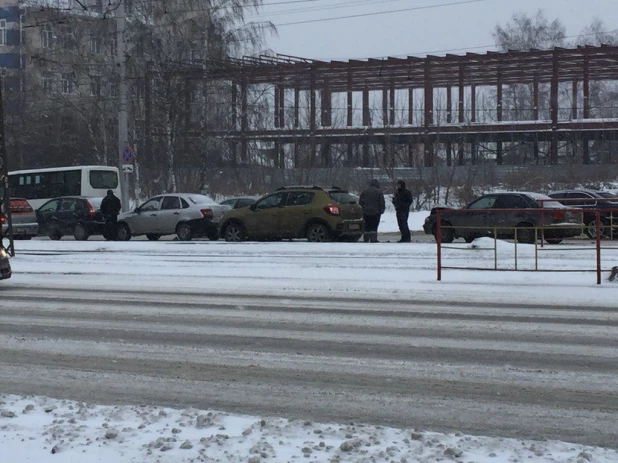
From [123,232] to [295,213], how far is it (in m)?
7.96

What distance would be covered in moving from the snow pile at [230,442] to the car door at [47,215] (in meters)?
27.2

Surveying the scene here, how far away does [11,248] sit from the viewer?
75.5 feet

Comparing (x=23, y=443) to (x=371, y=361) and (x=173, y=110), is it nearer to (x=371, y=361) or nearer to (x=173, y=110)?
(x=371, y=361)

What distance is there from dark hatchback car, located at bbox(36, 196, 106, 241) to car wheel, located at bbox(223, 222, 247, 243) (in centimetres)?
638

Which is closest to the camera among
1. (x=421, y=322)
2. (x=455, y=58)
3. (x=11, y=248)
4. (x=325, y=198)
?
(x=421, y=322)

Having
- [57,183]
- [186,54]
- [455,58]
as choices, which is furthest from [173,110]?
[455,58]

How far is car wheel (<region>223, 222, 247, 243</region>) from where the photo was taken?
87.7 ft

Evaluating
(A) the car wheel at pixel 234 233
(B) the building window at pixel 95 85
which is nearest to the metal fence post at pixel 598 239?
(A) the car wheel at pixel 234 233

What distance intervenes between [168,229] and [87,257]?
Result: 6.50 meters

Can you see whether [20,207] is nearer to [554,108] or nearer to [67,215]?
[67,215]

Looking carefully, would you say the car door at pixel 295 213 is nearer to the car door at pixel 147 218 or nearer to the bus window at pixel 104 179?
the car door at pixel 147 218

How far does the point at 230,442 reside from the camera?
587 centimetres

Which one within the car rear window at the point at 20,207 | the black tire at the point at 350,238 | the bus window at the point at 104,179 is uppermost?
the bus window at the point at 104,179

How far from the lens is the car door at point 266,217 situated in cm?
2586
